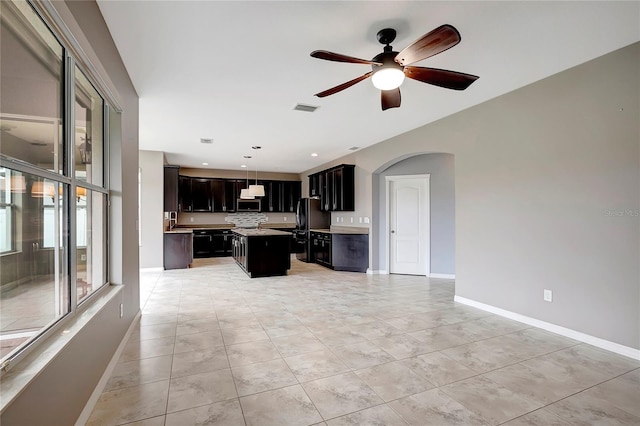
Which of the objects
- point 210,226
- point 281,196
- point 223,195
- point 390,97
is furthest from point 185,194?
point 390,97

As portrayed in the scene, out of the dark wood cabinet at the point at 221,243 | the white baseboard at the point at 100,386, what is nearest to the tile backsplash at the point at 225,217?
the dark wood cabinet at the point at 221,243

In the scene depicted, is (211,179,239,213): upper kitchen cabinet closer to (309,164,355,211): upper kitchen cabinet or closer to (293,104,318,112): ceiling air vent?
(309,164,355,211): upper kitchen cabinet

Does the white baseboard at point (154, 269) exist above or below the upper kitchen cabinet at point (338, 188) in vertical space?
below

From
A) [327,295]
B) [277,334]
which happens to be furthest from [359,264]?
[277,334]

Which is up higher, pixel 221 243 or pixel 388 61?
pixel 388 61

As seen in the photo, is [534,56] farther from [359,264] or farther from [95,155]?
[359,264]

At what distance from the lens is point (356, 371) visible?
2.42m

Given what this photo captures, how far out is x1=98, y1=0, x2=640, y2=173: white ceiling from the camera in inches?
85.9

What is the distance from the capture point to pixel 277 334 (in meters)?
3.16

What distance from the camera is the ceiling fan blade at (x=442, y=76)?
7.82ft

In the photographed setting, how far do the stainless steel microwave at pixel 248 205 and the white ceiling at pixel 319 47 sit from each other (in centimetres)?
504

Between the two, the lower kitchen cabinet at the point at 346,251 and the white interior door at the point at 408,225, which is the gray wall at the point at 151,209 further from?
the white interior door at the point at 408,225

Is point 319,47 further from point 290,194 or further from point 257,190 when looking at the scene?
point 290,194

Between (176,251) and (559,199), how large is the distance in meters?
6.81
